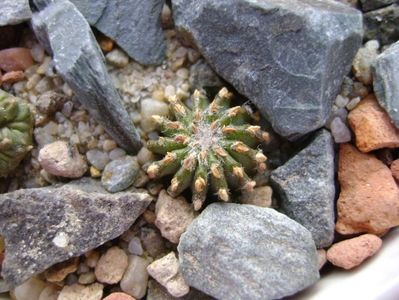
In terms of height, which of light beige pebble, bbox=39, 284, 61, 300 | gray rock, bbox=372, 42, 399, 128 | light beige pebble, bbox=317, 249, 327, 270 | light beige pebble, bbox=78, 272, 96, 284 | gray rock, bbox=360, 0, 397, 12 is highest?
gray rock, bbox=360, 0, 397, 12

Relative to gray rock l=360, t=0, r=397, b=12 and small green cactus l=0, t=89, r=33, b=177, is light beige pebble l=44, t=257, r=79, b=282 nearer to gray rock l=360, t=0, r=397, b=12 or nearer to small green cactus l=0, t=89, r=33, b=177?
small green cactus l=0, t=89, r=33, b=177

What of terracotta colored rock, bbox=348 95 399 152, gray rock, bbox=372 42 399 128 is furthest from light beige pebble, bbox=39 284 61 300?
gray rock, bbox=372 42 399 128

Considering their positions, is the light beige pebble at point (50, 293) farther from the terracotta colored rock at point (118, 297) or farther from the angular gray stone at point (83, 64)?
the angular gray stone at point (83, 64)

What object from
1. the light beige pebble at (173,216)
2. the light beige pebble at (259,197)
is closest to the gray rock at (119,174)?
the light beige pebble at (173,216)

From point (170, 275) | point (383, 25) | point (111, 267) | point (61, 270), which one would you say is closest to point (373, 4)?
point (383, 25)

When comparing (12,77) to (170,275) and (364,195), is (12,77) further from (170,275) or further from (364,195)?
(364,195)

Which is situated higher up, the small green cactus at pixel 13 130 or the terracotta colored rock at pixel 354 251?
the small green cactus at pixel 13 130
